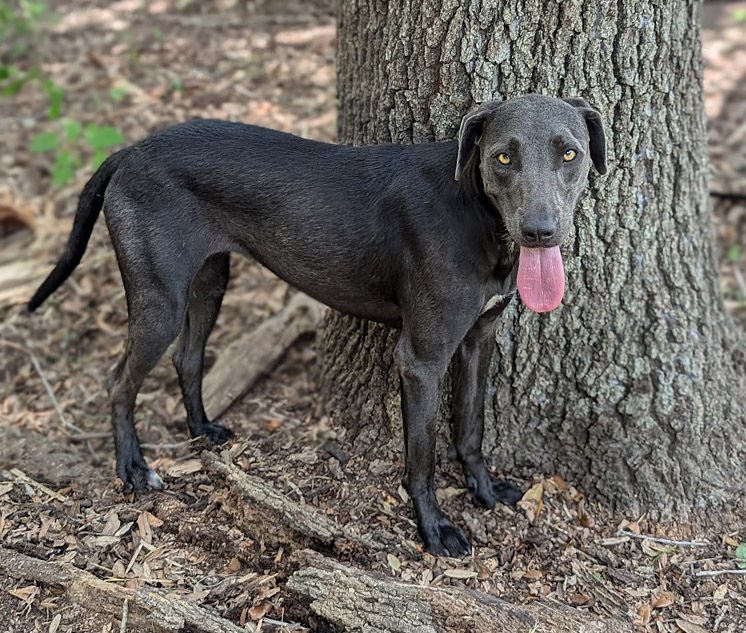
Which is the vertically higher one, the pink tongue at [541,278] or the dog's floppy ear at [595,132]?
the dog's floppy ear at [595,132]

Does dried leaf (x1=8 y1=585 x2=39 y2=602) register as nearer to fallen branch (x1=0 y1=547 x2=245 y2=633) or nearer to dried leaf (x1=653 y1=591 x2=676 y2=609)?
fallen branch (x1=0 y1=547 x2=245 y2=633)

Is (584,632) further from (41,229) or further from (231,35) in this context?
(231,35)

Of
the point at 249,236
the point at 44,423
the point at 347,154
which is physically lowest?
the point at 44,423

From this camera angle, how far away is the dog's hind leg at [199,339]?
A: 4.09m

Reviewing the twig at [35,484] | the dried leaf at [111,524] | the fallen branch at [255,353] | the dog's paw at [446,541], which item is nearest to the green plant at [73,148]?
the fallen branch at [255,353]

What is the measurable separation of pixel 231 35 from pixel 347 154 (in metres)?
4.66

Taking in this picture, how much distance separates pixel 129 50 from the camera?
7.43 m

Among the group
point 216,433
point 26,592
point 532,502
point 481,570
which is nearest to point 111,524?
point 26,592

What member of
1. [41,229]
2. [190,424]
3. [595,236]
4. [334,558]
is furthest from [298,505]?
[41,229]

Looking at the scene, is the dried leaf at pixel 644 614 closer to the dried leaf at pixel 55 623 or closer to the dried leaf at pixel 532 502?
the dried leaf at pixel 532 502

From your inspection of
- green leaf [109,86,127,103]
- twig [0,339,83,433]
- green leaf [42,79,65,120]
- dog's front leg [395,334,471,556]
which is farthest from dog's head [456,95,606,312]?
green leaf [42,79,65,120]

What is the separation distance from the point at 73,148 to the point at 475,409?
4301mm

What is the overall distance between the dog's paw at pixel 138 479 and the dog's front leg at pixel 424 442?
1182mm

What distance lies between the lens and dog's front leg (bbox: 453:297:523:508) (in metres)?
3.62
